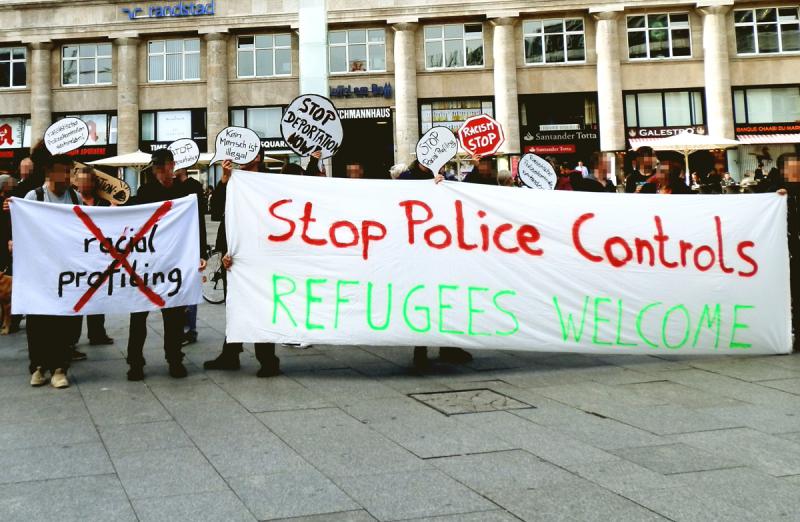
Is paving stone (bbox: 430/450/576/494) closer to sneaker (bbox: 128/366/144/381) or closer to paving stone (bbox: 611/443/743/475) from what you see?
paving stone (bbox: 611/443/743/475)

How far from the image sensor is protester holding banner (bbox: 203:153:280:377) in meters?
6.45

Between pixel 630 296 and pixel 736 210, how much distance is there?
1.54 meters

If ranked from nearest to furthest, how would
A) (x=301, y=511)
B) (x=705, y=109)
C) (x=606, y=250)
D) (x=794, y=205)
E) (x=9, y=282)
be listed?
(x=301, y=511)
(x=606, y=250)
(x=794, y=205)
(x=9, y=282)
(x=705, y=109)

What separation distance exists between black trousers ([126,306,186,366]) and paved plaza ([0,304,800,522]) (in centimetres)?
23

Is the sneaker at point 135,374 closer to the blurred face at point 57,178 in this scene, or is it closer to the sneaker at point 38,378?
the sneaker at point 38,378

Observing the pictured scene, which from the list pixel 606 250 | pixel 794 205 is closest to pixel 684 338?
pixel 606 250

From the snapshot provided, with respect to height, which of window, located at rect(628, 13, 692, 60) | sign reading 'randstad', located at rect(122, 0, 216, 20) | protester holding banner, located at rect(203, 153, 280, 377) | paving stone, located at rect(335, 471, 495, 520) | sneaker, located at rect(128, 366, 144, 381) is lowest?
paving stone, located at rect(335, 471, 495, 520)

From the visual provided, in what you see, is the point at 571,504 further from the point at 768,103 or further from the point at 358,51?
the point at 768,103

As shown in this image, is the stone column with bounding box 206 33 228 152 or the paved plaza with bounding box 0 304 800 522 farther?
the stone column with bounding box 206 33 228 152

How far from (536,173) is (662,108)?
85.5 feet

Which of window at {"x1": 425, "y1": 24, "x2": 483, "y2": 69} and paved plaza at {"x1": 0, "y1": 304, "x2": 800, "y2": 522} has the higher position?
window at {"x1": 425, "y1": 24, "x2": 483, "y2": 69}

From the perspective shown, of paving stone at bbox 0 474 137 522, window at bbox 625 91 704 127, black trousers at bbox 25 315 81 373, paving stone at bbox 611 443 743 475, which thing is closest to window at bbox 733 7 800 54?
window at bbox 625 91 704 127

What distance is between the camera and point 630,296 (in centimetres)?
671

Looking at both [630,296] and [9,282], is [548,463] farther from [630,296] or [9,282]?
[9,282]
